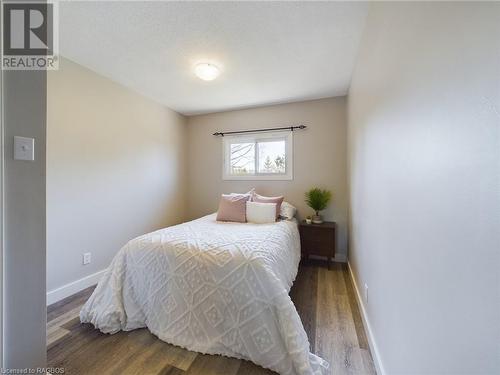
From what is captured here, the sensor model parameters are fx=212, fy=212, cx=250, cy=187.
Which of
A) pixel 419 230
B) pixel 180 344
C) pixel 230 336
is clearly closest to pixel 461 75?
pixel 419 230

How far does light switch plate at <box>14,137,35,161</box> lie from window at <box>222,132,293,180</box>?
280cm

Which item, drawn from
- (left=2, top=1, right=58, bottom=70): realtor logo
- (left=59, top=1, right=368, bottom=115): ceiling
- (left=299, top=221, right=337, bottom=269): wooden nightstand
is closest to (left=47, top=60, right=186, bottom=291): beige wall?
(left=59, top=1, right=368, bottom=115): ceiling

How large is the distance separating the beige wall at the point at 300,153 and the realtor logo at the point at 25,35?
2.76m

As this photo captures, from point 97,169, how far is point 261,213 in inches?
79.3

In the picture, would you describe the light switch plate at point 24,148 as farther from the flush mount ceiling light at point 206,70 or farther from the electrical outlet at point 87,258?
the electrical outlet at point 87,258

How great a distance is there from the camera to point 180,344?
4.88 ft

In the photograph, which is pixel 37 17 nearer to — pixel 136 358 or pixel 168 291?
pixel 168 291

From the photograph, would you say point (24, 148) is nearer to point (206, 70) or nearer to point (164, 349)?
point (164, 349)

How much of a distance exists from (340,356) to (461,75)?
1673mm

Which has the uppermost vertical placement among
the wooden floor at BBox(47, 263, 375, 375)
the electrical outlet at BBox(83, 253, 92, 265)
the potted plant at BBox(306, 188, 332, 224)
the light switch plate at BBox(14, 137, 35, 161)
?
the light switch plate at BBox(14, 137, 35, 161)

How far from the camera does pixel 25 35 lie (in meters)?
0.99

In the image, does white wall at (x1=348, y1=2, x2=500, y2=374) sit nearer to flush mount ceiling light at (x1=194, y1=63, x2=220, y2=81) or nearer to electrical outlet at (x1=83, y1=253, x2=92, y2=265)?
A: flush mount ceiling light at (x1=194, y1=63, x2=220, y2=81)

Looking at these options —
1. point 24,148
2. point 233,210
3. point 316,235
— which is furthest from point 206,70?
point 316,235

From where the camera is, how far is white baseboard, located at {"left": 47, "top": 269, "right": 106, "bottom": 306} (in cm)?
205
